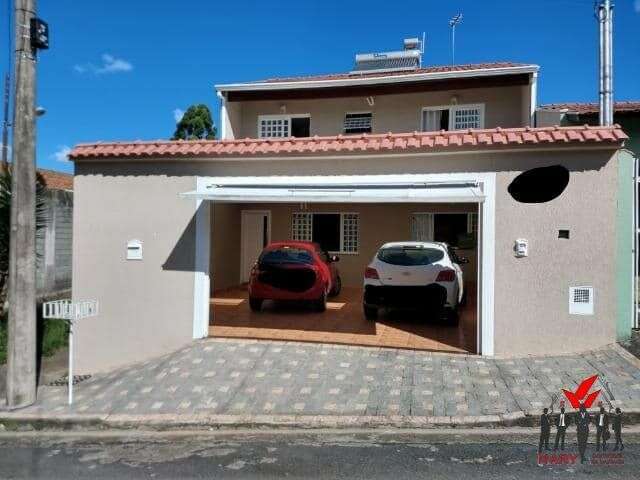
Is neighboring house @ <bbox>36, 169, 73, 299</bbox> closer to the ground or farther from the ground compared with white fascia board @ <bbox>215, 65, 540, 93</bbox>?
closer to the ground

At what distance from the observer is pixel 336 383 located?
7.14 m

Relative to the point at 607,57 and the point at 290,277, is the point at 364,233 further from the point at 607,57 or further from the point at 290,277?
the point at 607,57

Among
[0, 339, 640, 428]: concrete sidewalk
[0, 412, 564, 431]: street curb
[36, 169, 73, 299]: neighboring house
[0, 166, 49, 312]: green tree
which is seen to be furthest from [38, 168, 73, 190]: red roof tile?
[0, 412, 564, 431]: street curb

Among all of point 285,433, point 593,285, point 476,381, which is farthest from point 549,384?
point 285,433

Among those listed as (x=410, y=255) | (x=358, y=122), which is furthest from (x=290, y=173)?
(x=358, y=122)

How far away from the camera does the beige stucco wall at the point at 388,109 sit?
1463cm

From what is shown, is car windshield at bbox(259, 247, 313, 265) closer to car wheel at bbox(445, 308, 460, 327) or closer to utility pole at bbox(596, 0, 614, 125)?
car wheel at bbox(445, 308, 460, 327)

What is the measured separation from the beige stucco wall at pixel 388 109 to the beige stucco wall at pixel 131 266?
7009 mm

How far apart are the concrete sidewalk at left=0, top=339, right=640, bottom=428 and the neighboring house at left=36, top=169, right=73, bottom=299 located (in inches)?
269

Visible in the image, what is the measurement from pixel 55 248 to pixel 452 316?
11.6 meters

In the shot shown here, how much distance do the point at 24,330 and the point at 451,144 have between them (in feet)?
24.2

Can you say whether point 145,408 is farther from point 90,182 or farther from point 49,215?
point 49,215

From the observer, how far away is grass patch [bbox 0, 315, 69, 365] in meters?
10.9

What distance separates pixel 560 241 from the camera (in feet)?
25.8
